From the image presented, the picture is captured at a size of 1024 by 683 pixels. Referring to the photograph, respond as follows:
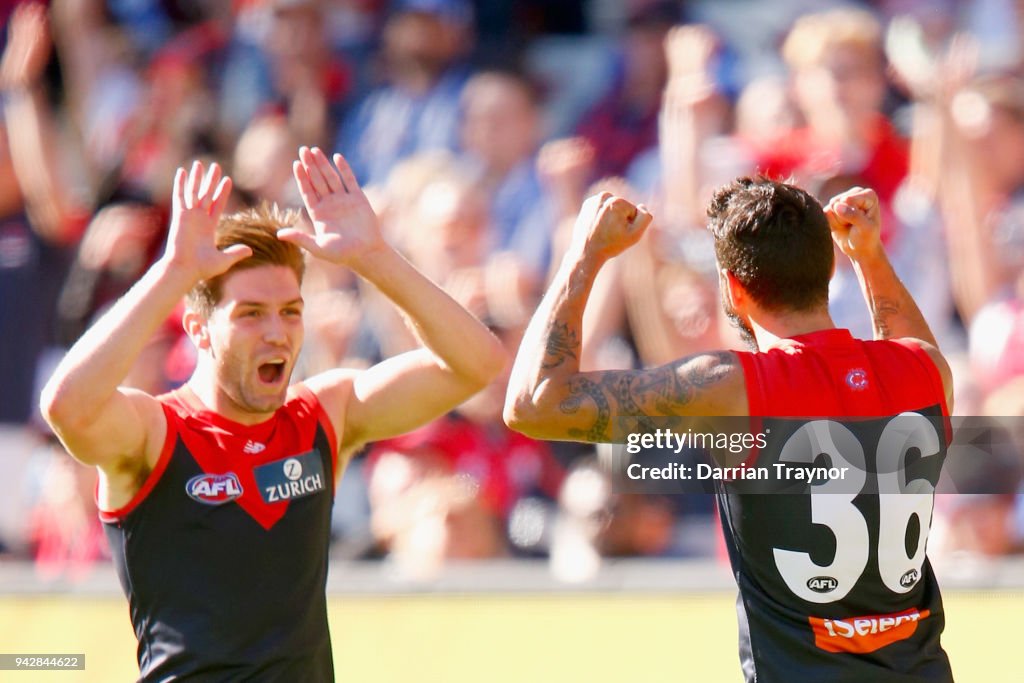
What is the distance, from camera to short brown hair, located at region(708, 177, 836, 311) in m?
3.09

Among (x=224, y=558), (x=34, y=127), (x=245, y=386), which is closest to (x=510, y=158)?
(x=34, y=127)

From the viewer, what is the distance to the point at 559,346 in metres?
3.14

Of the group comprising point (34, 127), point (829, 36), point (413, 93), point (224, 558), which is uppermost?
point (34, 127)

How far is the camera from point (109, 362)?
3145mm

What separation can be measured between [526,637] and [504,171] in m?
3.50

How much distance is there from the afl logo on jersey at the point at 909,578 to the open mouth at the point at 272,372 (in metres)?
1.71

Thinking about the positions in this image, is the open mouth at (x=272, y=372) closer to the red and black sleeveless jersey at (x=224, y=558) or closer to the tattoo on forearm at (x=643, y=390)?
the red and black sleeveless jersey at (x=224, y=558)

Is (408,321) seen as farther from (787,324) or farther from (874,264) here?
(874,264)

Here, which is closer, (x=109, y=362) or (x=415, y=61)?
(x=109, y=362)

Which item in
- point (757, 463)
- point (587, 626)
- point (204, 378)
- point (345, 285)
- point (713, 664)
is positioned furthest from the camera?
point (345, 285)

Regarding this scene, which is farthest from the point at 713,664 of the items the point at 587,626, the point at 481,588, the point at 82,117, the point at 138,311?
the point at 82,117

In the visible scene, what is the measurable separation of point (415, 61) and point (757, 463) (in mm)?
6251

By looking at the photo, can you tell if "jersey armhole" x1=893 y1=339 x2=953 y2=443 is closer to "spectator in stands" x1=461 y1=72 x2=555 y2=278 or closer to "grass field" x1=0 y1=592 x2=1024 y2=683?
"grass field" x1=0 y1=592 x2=1024 y2=683

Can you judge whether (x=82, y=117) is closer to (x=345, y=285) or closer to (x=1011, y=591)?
(x=345, y=285)
